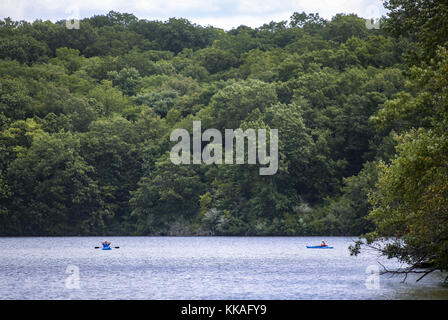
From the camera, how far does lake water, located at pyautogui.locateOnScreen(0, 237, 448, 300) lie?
103 ft

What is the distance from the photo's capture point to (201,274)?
4003 centimetres

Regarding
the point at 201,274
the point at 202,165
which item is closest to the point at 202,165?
the point at 202,165

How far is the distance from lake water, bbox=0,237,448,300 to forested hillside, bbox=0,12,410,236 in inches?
655

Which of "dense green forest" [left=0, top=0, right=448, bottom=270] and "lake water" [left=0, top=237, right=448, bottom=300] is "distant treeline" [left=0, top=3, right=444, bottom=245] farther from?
"lake water" [left=0, top=237, right=448, bottom=300]

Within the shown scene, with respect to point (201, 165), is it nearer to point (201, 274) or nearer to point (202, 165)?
point (202, 165)

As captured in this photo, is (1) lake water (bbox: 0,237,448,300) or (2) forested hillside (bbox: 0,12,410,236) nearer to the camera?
(1) lake water (bbox: 0,237,448,300)

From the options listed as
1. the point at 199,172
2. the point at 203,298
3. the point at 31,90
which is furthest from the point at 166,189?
the point at 203,298

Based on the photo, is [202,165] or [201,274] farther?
[202,165]

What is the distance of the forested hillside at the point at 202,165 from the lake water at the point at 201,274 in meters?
16.6

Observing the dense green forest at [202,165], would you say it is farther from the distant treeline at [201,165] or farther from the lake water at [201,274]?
the lake water at [201,274]

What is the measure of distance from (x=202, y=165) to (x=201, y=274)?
1779 inches

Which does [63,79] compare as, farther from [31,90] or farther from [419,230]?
[419,230]

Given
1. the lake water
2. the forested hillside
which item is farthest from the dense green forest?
the lake water

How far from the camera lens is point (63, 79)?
100688mm
